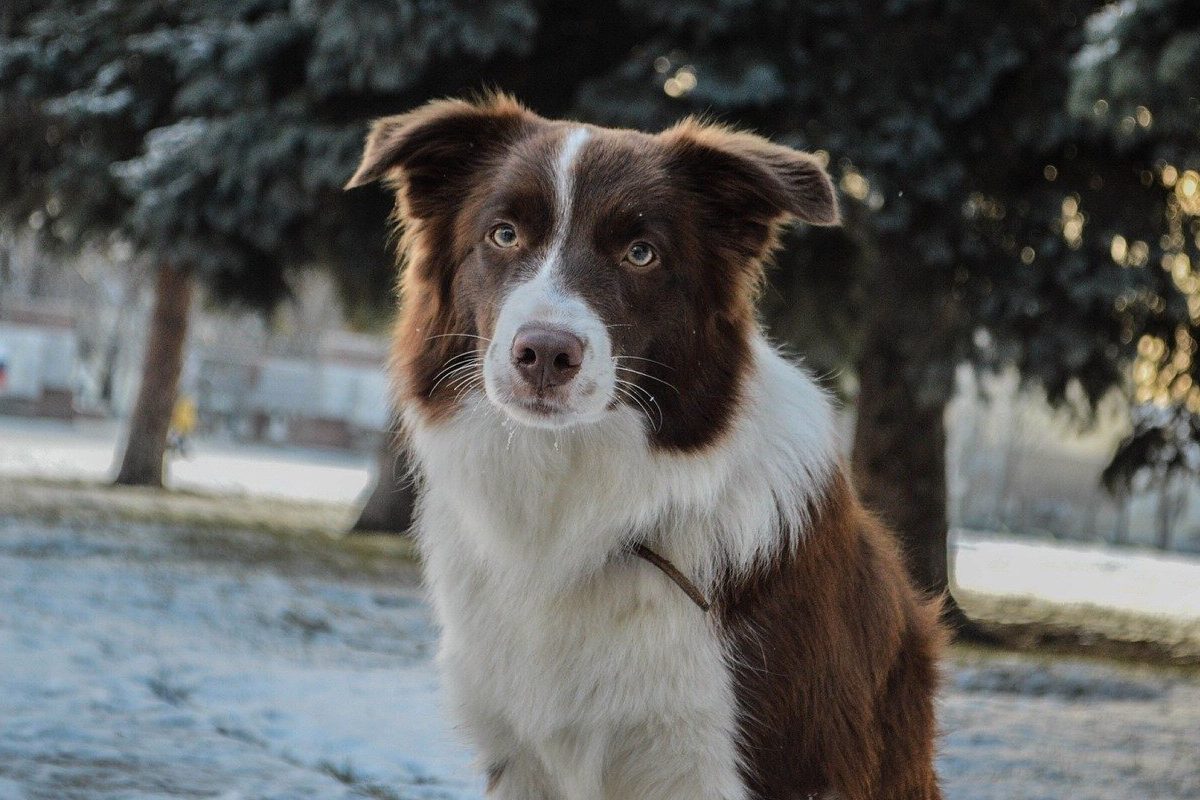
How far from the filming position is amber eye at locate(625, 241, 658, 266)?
3412 millimetres

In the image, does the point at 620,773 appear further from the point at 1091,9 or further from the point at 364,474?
the point at 364,474

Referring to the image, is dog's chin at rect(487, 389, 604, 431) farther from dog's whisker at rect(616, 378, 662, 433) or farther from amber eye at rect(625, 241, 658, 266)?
amber eye at rect(625, 241, 658, 266)

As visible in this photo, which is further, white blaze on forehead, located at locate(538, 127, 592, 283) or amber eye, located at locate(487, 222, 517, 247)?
amber eye, located at locate(487, 222, 517, 247)

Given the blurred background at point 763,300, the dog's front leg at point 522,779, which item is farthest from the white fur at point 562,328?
the blurred background at point 763,300

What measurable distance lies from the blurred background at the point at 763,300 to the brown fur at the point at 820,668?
6.26 feet

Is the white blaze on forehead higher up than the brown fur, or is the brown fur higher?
the white blaze on forehead

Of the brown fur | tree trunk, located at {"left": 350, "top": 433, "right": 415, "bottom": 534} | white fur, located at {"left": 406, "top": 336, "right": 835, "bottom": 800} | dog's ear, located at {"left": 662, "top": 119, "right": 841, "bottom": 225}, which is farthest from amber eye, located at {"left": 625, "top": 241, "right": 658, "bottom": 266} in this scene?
tree trunk, located at {"left": 350, "top": 433, "right": 415, "bottom": 534}

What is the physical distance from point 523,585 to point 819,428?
869 millimetres

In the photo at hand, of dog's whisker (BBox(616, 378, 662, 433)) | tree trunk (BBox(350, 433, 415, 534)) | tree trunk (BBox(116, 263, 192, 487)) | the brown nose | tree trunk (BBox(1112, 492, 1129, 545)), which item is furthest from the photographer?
tree trunk (BBox(1112, 492, 1129, 545))

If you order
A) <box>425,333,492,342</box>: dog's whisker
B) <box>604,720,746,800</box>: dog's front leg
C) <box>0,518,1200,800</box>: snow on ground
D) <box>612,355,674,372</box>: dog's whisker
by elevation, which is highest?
<box>612,355,674,372</box>: dog's whisker

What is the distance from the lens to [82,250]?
1516 centimetres

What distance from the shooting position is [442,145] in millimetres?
3768

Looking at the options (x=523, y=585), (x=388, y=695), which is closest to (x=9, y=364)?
(x=388, y=695)

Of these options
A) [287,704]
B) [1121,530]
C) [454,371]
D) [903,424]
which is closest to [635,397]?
[454,371]
